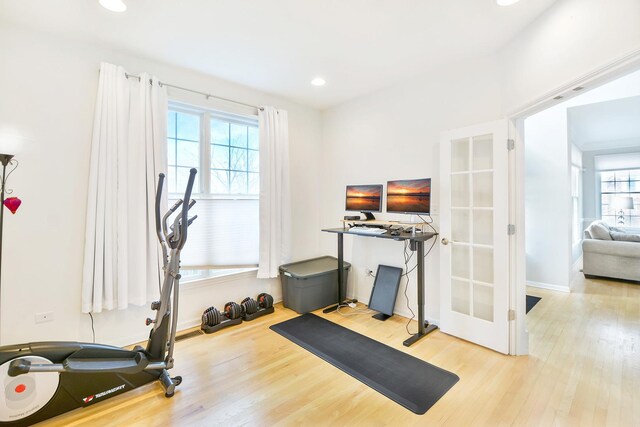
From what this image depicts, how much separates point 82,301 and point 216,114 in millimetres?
2252

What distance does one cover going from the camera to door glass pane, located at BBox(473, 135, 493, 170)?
257 centimetres

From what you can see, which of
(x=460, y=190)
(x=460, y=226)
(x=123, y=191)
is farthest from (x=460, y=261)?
(x=123, y=191)

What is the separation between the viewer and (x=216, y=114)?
130 inches

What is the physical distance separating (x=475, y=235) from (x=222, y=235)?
2.68m

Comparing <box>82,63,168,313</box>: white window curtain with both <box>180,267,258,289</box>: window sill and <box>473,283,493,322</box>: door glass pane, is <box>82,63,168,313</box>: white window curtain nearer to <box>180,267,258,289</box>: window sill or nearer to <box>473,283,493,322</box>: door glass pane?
<box>180,267,258,289</box>: window sill

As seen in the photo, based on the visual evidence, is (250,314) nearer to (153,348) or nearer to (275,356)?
(275,356)

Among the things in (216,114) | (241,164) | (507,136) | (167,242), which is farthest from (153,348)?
(507,136)

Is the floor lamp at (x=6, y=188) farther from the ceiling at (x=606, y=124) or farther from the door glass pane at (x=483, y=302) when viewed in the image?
the ceiling at (x=606, y=124)

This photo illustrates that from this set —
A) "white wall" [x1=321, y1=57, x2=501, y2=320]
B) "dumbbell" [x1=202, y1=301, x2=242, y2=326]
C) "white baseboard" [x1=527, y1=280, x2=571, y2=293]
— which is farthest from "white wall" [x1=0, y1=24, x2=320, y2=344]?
"white baseboard" [x1=527, y1=280, x2=571, y2=293]

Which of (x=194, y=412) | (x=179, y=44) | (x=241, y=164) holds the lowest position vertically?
(x=194, y=412)

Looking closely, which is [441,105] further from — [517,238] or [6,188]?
[6,188]

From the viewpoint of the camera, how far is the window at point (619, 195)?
6.88m

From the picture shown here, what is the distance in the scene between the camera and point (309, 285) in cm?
348

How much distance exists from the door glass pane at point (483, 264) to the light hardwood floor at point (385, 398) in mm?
642
